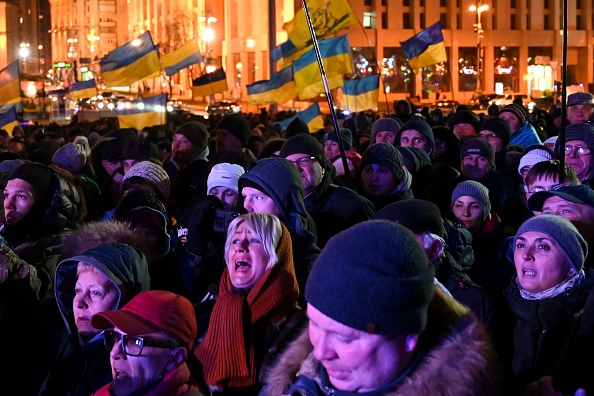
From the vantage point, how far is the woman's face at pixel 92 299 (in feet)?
12.5

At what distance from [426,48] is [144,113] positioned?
223 inches

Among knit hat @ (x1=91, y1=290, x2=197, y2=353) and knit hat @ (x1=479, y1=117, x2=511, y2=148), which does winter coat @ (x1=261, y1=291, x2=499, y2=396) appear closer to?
knit hat @ (x1=91, y1=290, x2=197, y2=353)

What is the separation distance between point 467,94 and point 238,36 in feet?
64.5

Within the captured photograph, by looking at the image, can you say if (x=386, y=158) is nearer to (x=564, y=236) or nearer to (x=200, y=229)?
(x=200, y=229)

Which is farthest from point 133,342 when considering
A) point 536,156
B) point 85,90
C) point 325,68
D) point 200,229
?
point 85,90

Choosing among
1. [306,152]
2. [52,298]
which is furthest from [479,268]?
[52,298]

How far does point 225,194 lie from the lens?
18.8ft

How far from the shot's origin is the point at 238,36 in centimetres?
7794

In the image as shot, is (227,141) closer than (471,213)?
No

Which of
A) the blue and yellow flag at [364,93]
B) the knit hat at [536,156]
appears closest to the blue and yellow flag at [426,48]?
the blue and yellow flag at [364,93]

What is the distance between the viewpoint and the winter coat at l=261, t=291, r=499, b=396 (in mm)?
2311

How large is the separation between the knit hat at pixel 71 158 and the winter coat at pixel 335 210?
11.1 ft

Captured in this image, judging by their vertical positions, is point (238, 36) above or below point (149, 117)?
above

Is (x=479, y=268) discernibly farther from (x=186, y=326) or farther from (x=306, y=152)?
(x=186, y=326)
